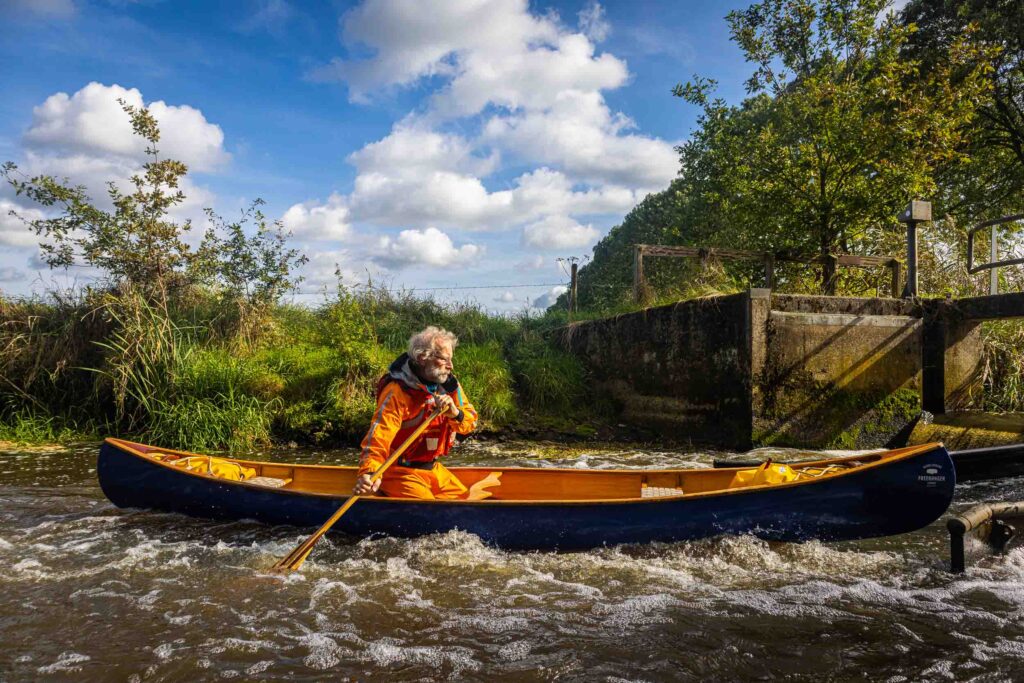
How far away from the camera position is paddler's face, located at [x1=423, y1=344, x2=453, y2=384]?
447 cm

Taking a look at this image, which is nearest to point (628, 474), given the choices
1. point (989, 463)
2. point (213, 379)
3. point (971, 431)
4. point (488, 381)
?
point (989, 463)

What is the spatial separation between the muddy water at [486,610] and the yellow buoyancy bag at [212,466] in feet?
1.78

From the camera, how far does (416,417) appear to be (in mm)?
4605

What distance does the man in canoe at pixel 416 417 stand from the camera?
14.5 feet

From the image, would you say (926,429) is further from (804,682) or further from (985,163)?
(985,163)

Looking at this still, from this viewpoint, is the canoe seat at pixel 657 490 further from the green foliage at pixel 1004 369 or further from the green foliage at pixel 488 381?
the green foliage at pixel 1004 369

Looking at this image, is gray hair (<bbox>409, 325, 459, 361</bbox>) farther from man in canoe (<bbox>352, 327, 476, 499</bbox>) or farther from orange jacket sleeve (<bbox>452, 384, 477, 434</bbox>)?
orange jacket sleeve (<bbox>452, 384, 477, 434</bbox>)

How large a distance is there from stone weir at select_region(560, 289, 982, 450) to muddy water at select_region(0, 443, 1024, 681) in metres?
3.46

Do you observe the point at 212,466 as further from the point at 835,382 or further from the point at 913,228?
the point at 913,228

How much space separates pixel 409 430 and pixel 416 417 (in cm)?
11

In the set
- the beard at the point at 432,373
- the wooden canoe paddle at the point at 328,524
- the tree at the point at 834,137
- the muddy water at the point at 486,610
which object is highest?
the tree at the point at 834,137

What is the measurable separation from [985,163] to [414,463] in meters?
16.5

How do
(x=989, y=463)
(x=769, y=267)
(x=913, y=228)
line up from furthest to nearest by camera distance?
(x=769, y=267) → (x=913, y=228) → (x=989, y=463)

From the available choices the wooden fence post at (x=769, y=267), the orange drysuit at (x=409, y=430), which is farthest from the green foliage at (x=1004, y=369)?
the orange drysuit at (x=409, y=430)
